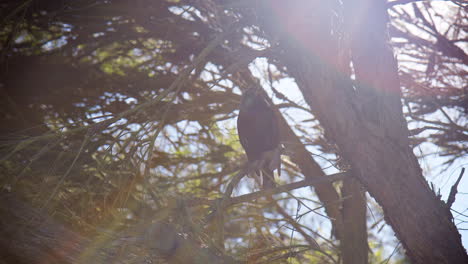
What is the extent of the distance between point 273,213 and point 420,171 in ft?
7.38

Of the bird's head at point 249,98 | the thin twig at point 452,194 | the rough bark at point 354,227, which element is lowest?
the thin twig at point 452,194

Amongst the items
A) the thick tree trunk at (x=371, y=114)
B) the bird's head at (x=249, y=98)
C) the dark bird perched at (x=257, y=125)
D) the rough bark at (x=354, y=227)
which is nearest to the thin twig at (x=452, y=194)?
the thick tree trunk at (x=371, y=114)

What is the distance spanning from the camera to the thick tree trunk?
97.1 inches

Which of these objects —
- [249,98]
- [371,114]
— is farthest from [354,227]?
[371,114]

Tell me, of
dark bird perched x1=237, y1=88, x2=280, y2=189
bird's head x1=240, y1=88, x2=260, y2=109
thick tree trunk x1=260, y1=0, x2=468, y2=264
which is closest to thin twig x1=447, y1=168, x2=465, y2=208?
thick tree trunk x1=260, y1=0, x2=468, y2=264

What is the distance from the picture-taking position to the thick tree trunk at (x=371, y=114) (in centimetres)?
247

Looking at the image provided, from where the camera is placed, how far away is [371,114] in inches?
104

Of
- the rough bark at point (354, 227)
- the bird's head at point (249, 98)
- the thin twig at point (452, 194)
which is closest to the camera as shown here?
the thin twig at point (452, 194)

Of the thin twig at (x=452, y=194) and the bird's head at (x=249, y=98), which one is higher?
the bird's head at (x=249, y=98)

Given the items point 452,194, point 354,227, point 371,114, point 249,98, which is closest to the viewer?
point 452,194

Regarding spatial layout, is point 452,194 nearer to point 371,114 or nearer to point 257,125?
point 371,114

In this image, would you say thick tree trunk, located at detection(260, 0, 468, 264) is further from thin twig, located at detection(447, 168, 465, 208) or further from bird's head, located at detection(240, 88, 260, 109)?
bird's head, located at detection(240, 88, 260, 109)

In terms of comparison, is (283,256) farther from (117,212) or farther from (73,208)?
(73,208)

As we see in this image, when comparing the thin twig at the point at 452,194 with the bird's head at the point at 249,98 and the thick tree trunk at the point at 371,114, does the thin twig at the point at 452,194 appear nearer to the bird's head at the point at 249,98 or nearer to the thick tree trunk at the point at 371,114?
the thick tree trunk at the point at 371,114
